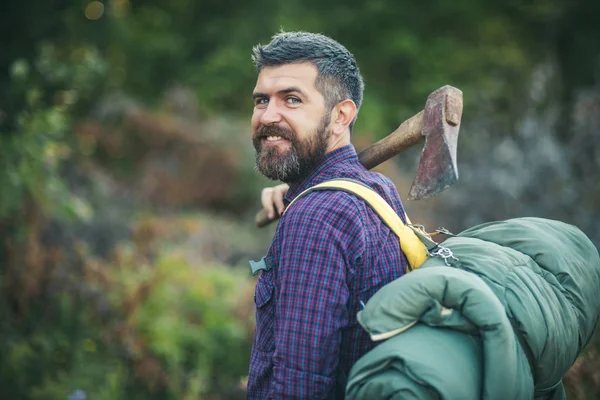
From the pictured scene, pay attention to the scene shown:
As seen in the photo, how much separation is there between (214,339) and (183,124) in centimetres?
628

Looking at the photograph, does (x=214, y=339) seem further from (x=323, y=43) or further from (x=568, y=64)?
(x=568, y=64)

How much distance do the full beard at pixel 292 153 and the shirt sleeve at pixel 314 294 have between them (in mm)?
323

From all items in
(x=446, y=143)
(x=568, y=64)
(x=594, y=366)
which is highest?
(x=568, y=64)

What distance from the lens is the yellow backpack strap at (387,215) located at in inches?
77.7

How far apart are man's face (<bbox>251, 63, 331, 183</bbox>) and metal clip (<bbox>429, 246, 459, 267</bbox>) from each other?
54 centimetres

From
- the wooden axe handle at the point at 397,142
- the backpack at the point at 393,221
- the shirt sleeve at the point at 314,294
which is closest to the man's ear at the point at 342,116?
the wooden axe handle at the point at 397,142

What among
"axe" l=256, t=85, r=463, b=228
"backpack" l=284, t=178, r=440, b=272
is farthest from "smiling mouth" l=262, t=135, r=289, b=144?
"axe" l=256, t=85, r=463, b=228

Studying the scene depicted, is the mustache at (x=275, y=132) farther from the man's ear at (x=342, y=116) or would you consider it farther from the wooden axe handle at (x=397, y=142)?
the wooden axe handle at (x=397, y=142)

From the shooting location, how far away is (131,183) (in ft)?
31.7

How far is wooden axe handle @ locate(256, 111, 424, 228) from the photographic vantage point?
2.27 m

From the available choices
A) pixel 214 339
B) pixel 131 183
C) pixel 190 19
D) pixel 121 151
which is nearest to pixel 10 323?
pixel 214 339

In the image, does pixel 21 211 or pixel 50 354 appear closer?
pixel 50 354

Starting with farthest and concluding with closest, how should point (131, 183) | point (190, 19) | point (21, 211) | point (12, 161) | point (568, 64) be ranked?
point (190, 19) < point (568, 64) < point (131, 183) < point (21, 211) < point (12, 161)

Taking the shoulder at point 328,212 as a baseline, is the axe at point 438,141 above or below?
above
